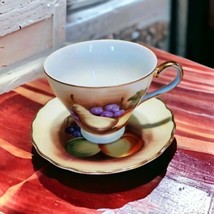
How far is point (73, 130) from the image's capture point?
53 cm

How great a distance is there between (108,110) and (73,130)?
71 millimetres

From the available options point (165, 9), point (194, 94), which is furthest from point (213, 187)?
point (165, 9)

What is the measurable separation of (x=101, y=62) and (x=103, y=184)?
0.53 feet

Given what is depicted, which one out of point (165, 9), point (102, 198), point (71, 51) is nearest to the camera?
point (102, 198)

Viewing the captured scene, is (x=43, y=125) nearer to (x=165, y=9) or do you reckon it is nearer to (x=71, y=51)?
(x=71, y=51)

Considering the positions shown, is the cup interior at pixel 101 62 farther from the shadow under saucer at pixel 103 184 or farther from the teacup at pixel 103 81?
the shadow under saucer at pixel 103 184

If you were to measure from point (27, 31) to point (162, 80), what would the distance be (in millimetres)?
206

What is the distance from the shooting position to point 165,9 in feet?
3.45

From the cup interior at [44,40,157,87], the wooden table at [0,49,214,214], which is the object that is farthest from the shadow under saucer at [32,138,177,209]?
the cup interior at [44,40,157,87]

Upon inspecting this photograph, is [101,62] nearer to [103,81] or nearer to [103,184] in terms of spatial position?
[103,81]

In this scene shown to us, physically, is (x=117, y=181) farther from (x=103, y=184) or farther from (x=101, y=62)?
(x=101, y=62)

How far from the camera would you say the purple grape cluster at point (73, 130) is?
52cm

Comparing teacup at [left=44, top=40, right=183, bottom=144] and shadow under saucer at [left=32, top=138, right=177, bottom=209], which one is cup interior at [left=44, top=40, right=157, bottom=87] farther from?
shadow under saucer at [left=32, top=138, right=177, bottom=209]

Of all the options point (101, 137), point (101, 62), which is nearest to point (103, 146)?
point (101, 137)
